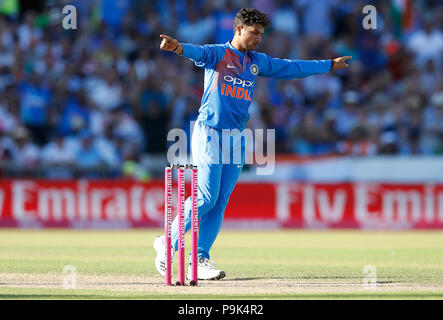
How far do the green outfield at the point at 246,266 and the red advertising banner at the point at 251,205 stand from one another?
1226mm

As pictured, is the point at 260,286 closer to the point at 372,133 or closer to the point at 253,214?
the point at 253,214

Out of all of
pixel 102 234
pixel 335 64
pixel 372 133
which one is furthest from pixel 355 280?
pixel 372 133

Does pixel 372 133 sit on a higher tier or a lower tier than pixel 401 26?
lower

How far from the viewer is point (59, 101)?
57.8ft

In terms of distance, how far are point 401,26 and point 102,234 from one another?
8.84 m

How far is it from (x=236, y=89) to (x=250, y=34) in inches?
20.4

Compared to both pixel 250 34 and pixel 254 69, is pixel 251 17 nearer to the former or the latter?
pixel 250 34

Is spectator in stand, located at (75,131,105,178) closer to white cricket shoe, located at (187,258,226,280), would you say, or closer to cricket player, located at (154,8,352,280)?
cricket player, located at (154,8,352,280)

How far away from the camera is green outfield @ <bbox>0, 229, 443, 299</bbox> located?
23.3 feet

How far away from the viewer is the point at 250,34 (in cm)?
786

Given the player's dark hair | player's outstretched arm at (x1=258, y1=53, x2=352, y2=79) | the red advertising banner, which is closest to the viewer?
the player's dark hair

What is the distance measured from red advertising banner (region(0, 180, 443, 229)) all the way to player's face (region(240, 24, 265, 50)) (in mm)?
8924

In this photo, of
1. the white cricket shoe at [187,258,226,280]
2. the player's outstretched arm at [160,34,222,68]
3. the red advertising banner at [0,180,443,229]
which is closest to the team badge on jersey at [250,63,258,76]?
the player's outstretched arm at [160,34,222,68]

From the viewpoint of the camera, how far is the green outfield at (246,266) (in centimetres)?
709
